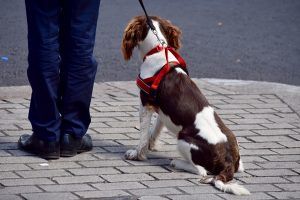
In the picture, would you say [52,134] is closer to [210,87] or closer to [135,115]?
[135,115]

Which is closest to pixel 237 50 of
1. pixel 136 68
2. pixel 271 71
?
pixel 271 71

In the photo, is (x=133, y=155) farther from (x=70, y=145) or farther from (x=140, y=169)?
(x=70, y=145)

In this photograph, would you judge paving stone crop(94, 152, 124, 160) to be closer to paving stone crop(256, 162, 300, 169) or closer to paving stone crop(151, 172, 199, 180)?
paving stone crop(151, 172, 199, 180)

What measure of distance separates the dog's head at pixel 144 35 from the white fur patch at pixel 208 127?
63 centimetres

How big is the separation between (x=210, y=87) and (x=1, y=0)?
5260mm

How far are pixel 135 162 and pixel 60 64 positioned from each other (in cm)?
93

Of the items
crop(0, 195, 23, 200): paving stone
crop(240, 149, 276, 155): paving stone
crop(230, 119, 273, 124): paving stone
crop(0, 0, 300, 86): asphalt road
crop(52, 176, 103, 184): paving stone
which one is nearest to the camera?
crop(0, 195, 23, 200): paving stone

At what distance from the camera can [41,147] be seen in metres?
6.26

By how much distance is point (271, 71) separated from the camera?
9.63 m

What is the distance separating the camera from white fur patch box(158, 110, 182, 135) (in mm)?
6144

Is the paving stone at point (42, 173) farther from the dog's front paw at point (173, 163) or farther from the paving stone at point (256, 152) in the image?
the paving stone at point (256, 152)

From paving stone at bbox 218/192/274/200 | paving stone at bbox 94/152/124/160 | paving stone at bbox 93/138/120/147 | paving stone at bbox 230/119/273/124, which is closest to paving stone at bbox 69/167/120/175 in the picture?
paving stone at bbox 94/152/124/160

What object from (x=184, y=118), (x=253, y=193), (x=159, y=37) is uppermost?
(x=159, y=37)

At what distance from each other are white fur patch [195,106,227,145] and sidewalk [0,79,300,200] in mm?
316
